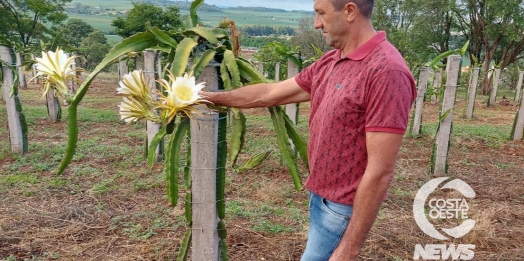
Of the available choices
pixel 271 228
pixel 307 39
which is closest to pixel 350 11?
pixel 271 228

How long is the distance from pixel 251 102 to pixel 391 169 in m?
0.65

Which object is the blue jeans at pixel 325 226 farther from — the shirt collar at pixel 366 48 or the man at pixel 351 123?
the shirt collar at pixel 366 48

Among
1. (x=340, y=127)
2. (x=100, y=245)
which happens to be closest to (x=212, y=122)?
(x=340, y=127)

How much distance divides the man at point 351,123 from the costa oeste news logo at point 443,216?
1.52 m

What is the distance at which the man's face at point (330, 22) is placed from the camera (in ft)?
4.44

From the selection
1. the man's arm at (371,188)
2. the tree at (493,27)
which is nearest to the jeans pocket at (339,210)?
the man's arm at (371,188)

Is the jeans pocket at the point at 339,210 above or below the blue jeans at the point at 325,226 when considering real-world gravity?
above

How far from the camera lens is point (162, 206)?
10.9 feet

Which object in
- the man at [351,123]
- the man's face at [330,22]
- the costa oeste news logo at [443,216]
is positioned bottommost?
the costa oeste news logo at [443,216]

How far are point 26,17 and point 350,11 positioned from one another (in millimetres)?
18849

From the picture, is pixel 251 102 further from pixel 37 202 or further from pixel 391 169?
pixel 37 202

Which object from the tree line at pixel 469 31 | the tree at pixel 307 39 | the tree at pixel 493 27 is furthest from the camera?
the tree at pixel 307 39

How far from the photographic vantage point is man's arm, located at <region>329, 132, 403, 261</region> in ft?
4.05

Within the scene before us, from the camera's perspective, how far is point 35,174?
397 cm
